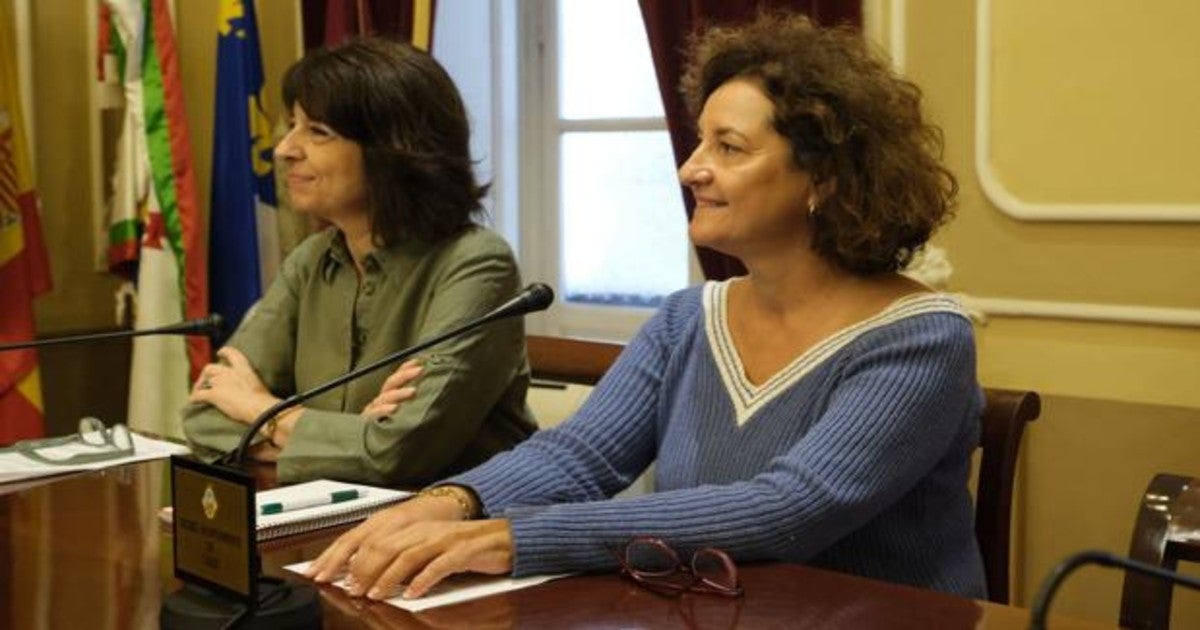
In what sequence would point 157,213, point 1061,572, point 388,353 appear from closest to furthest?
1. point 1061,572
2. point 388,353
3. point 157,213

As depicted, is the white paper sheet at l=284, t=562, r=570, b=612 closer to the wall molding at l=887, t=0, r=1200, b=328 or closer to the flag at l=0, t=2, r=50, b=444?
the wall molding at l=887, t=0, r=1200, b=328

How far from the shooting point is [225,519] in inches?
47.7

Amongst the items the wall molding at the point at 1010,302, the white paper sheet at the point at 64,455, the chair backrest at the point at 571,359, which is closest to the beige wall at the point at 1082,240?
the wall molding at the point at 1010,302

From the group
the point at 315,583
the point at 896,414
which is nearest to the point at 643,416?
the point at 896,414

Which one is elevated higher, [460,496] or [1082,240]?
[1082,240]

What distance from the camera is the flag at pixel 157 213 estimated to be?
3.45 m

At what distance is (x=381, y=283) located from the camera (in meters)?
2.32

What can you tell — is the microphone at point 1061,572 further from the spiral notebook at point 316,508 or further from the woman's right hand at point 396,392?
the woman's right hand at point 396,392

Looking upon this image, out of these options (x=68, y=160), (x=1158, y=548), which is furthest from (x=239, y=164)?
(x=1158, y=548)

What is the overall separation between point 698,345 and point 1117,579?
1.16 m

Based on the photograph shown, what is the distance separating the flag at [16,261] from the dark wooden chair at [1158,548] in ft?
8.53

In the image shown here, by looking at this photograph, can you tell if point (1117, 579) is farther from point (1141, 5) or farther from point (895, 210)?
point (895, 210)

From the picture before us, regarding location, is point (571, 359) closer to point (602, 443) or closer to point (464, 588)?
point (602, 443)

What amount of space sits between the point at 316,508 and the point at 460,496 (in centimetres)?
19
